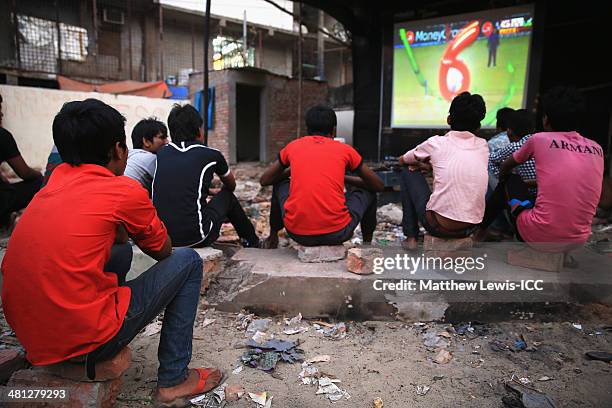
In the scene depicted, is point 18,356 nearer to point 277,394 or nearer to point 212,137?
point 277,394

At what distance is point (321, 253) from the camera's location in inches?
117

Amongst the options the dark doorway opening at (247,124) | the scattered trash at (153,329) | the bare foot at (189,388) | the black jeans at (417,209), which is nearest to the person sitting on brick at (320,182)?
the black jeans at (417,209)

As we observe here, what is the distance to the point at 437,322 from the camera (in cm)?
271

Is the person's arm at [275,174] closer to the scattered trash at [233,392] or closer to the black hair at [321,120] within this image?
the black hair at [321,120]

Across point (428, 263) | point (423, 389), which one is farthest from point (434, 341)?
point (428, 263)

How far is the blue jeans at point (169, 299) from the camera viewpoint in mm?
1713

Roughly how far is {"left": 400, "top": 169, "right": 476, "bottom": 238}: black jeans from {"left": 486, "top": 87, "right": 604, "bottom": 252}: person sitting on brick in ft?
1.66

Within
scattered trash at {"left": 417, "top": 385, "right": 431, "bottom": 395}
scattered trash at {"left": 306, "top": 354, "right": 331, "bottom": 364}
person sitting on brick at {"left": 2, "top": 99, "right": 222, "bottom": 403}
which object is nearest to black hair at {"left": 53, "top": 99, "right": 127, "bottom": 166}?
person sitting on brick at {"left": 2, "top": 99, "right": 222, "bottom": 403}

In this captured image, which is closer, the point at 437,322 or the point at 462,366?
the point at 462,366

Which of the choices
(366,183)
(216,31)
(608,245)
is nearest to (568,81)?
(608,245)

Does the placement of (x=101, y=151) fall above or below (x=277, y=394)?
above

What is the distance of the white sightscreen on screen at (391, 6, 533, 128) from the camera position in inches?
280

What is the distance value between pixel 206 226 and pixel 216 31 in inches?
615

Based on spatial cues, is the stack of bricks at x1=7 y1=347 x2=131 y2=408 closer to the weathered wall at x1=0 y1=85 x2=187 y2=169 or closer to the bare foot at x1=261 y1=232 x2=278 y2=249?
the bare foot at x1=261 y1=232 x2=278 y2=249
